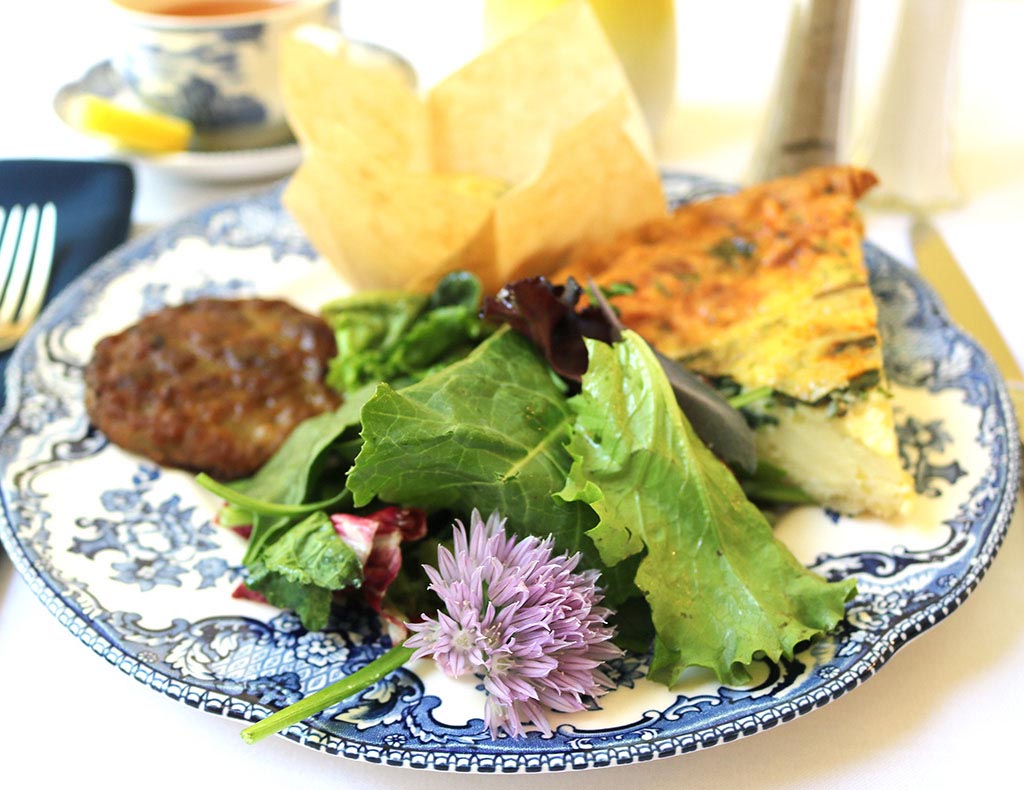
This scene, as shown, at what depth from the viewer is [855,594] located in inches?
62.3

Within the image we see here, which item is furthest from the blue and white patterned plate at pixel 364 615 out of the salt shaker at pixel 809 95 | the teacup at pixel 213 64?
the teacup at pixel 213 64

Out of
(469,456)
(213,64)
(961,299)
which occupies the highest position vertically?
(213,64)

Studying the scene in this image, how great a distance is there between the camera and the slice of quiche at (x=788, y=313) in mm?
1932

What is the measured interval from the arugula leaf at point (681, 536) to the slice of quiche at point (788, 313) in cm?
32

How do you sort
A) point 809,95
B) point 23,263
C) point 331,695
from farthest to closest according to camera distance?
point 809,95, point 23,263, point 331,695

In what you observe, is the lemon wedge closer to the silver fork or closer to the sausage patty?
the silver fork

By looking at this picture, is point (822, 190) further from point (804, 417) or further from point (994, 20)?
point (994, 20)

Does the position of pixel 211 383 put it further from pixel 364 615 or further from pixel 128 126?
pixel 128 126

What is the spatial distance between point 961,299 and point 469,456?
1.45m

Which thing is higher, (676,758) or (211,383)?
(211,383)

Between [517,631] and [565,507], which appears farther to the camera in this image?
[565,507]

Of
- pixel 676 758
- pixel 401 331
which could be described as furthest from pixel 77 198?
pixel 676 758

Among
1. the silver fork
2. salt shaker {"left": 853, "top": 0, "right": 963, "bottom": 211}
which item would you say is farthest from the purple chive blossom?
salt shaker {"left": 853, "top": 0, "right": 963, "bottom": 211}

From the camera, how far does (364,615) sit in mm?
1680
